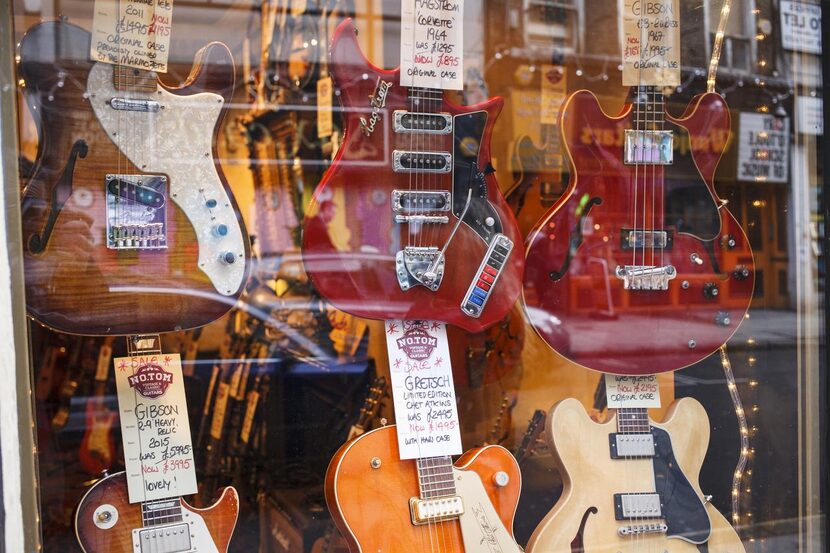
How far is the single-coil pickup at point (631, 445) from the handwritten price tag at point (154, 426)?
1191 millimetres

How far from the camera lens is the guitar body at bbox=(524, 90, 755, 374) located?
89.3 inches

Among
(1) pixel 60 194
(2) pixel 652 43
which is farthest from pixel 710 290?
(1) pixel 60 194

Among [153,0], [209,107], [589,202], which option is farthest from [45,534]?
[589,202]

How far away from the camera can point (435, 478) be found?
2.14 meters

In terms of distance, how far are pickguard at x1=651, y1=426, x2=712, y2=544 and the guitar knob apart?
486mm

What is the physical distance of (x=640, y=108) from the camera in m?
2.35

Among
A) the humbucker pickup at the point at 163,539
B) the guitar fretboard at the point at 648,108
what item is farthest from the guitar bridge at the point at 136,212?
the guitar fretboard at the point at 648,108

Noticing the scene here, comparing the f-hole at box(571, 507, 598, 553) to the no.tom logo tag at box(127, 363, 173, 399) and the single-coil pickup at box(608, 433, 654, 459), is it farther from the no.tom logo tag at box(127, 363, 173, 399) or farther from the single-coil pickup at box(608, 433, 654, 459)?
the no.tom logo tag at box(127, 363, 173, 399)

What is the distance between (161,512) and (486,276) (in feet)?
3.41

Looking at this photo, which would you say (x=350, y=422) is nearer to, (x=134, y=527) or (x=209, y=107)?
(x=134, y=527)

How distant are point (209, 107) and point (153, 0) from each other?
0.31 meters

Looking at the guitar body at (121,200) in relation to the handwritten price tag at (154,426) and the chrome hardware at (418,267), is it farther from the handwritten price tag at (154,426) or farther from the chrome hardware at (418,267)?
the chrome hardware at (418,267)

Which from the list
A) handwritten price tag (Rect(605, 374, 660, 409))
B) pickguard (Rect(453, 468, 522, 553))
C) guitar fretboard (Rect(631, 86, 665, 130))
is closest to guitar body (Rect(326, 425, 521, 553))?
pickguard (Rect(453, 468, 522, 553))

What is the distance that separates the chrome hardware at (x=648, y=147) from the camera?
2320mm
